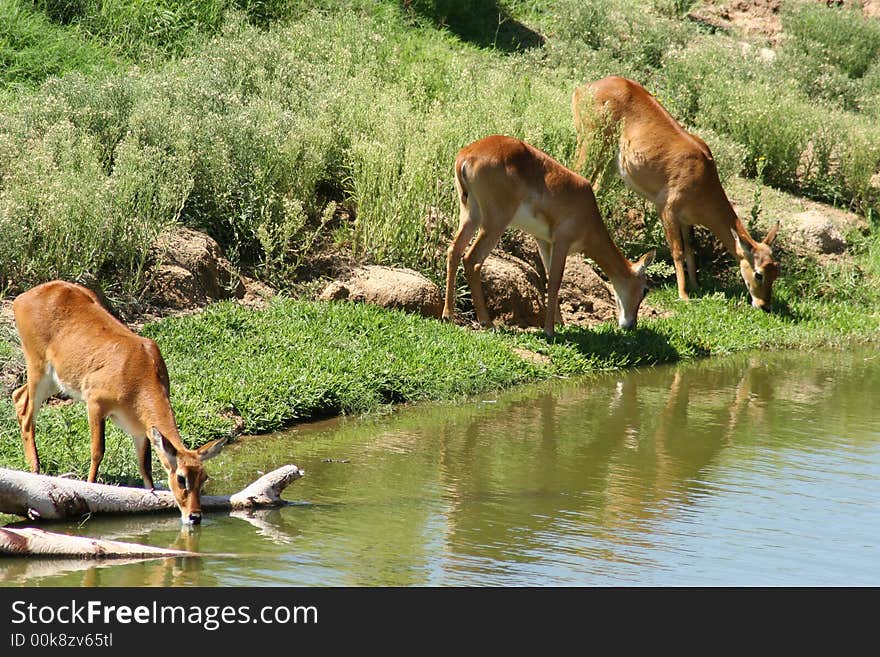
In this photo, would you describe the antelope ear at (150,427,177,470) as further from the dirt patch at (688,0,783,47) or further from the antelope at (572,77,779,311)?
the dirt patch at (688,0,783,47)

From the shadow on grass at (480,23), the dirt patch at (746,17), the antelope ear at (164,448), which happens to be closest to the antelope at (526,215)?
the antelope ear at (164,448)

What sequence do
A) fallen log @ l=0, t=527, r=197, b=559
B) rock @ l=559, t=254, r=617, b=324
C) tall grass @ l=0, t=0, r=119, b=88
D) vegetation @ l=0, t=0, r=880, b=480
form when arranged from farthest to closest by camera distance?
tall grass @ l=0, t=0, r=119, b=88 → rock @ l=559, t=254, r=617, b=324 → vegetation @ l=0, t=0, r=880, b=480 → fallen log @ l=0, t=527, r=197, b=559

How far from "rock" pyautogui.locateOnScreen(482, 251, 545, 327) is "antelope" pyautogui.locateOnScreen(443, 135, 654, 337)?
1.15 feet

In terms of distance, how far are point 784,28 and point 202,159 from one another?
47.5ft

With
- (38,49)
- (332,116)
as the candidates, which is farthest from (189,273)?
(38,49)

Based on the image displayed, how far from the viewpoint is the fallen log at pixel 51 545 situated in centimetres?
637

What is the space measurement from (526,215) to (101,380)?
238 inches

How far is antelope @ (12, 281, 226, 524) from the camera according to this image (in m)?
6.87

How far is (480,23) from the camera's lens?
20672 millimetres

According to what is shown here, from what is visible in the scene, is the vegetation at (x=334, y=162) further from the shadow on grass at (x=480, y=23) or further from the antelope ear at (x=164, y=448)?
the antelope ear at (x=164, y=448)

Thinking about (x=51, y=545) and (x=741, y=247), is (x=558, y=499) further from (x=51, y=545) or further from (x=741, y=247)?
(x=741, y=247)

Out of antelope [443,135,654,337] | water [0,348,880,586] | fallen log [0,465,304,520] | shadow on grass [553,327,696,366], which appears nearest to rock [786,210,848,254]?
shadow on grass [553,327,696,366]

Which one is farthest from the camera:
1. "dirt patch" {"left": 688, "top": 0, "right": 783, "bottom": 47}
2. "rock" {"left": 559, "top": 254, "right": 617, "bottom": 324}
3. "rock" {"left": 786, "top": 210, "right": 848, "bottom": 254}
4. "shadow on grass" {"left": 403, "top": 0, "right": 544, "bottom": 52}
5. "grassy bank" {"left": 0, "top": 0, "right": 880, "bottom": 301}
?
"dirt patch" {"left": 688, "top": 0, "right": 783, "bottom": 47}
